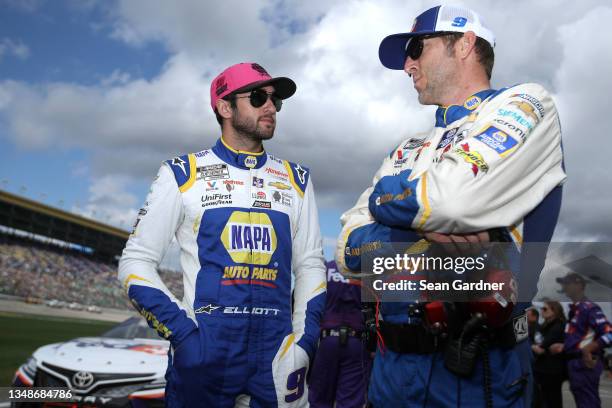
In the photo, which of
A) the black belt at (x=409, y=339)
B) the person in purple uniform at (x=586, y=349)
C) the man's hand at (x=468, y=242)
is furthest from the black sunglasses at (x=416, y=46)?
the person in purple uniform at (x=586, y=349)

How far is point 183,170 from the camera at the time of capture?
8.98 feet

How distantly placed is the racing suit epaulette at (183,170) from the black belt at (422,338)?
55.0 inches

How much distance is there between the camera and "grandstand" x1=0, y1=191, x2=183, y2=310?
41.6m

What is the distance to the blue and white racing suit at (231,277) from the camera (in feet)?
7.64

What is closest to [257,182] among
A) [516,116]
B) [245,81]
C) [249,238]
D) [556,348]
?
[249,238]

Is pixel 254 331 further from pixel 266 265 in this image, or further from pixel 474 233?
pixel 474 233

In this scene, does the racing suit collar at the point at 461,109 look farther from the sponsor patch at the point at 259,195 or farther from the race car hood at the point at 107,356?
the race car hood at the point at 107,356

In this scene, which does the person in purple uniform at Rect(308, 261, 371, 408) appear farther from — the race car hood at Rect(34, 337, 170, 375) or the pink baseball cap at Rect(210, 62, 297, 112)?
the pink baseball cap at Rect(210, 62, 297, 112)

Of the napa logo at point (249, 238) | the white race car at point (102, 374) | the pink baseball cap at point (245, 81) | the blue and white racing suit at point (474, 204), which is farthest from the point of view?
the white race car at point (102, 374)

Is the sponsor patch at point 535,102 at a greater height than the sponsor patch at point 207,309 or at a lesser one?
greater

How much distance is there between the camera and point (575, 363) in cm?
639

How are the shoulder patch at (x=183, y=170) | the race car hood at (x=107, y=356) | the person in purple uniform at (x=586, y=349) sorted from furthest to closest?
the person in purple uniform at (x=586, y=349)
the race car hood at (x=107, y=356)
the shoulder patch at (x=183, y=170)

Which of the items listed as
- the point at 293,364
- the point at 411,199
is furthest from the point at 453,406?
the point at 293,364

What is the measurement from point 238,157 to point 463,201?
1698 mm
